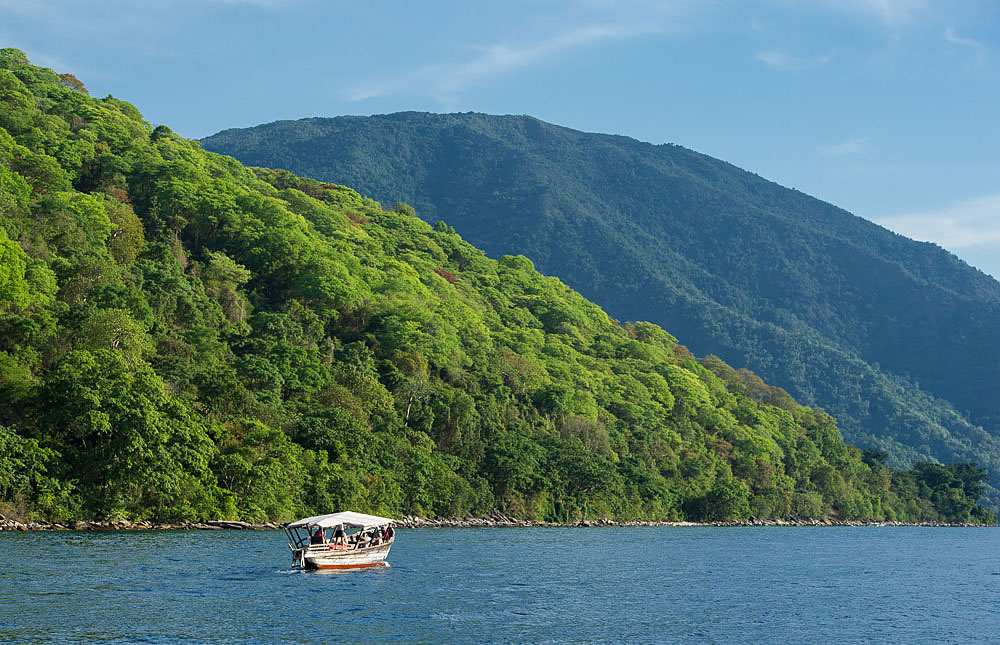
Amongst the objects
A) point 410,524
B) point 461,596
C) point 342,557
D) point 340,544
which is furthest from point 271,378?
point 461,596

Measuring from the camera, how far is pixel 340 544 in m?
61.8

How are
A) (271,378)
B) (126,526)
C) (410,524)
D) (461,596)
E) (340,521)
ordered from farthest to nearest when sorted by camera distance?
(410,524)
(271,378)
(126,526)
(340,521)
(461,596)

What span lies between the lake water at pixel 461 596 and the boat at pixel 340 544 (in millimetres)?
1529

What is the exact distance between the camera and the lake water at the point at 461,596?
138ft

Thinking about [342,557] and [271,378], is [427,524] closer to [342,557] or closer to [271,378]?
[271,378]

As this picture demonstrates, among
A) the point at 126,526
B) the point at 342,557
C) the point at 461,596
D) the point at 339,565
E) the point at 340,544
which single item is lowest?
the point at 126,526

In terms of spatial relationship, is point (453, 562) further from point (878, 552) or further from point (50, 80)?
point (50, 80)

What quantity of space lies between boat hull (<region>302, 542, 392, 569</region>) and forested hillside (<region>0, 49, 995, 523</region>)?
26801 mm

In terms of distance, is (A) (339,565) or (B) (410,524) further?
(B) (410,524)

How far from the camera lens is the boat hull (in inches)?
2347

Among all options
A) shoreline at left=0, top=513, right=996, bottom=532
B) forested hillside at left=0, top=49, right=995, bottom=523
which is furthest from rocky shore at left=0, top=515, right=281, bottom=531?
forested hillside at left=0, top=49, right=995, bottom=523

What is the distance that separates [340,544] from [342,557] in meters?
0.77

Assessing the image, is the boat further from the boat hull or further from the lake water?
the lake water

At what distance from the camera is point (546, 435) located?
473 ft
